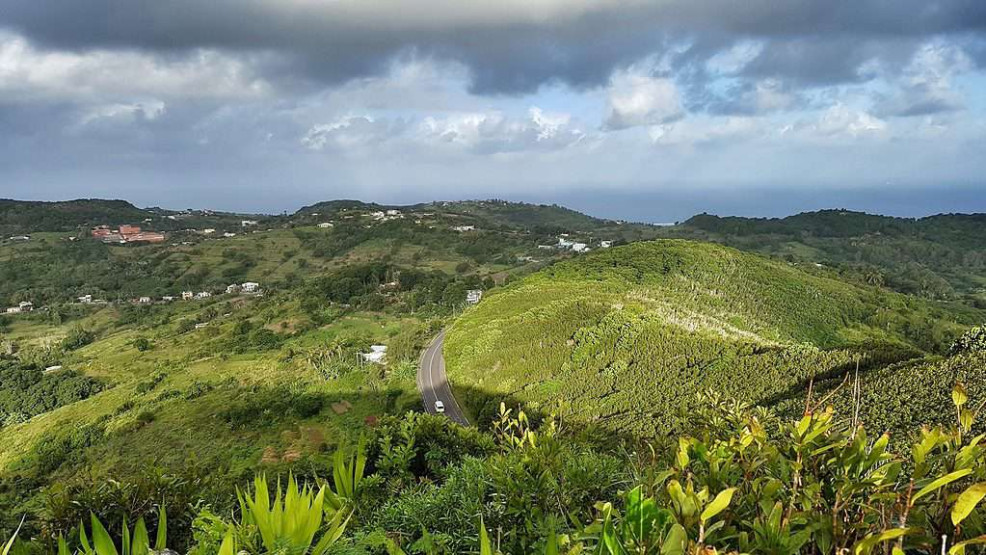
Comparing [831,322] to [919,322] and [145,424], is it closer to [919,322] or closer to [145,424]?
[919,322]

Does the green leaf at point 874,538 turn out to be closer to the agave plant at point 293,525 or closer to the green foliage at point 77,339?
the agave plant at point 293,525

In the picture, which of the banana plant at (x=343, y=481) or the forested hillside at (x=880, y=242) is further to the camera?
the forested hillside at (x=880, y=242)

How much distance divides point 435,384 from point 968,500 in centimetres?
2630

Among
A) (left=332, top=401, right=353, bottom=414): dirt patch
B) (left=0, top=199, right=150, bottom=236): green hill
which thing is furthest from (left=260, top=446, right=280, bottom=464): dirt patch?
(left=0, top=199, right=150, bottom=236): green hill

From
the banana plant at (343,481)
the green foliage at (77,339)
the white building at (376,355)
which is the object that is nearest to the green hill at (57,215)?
the green foliage at (77,339)

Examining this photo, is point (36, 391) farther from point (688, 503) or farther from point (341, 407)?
point (688, 503)

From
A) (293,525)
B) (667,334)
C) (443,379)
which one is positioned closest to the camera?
(293,525)

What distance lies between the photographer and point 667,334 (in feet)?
65.9

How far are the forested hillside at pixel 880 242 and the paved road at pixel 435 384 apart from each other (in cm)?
5642

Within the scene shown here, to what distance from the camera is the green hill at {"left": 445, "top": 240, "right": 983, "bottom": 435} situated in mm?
14953

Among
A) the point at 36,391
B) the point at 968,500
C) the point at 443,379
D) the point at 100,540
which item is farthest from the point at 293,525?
the point at 36,391

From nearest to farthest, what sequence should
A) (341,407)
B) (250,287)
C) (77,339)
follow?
(341,407)
(77,339)
(250,287)

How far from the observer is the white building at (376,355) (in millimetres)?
34031

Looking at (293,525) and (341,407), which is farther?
(341,407)
